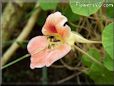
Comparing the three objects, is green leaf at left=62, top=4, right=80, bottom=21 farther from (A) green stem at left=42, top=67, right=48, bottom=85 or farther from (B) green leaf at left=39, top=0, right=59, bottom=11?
(A) green stem at left=42, top=67, right=48, bottom=85

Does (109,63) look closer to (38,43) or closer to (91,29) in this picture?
(38,43)

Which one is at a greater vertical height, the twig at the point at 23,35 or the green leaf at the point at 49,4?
the green leaf at the point at 49,4

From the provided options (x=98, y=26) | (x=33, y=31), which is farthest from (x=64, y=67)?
(x=98, y=26)

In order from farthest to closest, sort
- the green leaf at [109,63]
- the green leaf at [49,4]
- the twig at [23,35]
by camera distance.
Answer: the twig at [23,35]
the green leaf at [49,4]
the green leaf at [109,63]

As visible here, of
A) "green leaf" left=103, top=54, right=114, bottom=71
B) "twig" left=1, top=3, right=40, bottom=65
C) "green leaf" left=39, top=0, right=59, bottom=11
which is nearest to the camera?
"green leaf" left=103, top=54, right=114, bottom=71

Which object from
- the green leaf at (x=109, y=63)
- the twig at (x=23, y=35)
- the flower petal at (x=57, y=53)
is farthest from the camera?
the twig at (x=23, y=35)

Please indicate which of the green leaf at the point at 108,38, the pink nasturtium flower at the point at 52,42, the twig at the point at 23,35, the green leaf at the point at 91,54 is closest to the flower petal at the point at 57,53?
the pink nasturtium flower at the point at 52,42

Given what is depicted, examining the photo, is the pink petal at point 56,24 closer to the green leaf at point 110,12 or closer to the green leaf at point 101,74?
the green leaf at point 101,74

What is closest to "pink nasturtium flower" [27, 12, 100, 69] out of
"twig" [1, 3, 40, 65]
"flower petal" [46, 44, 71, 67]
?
"flower petal" [46, 44, 71, 67]
